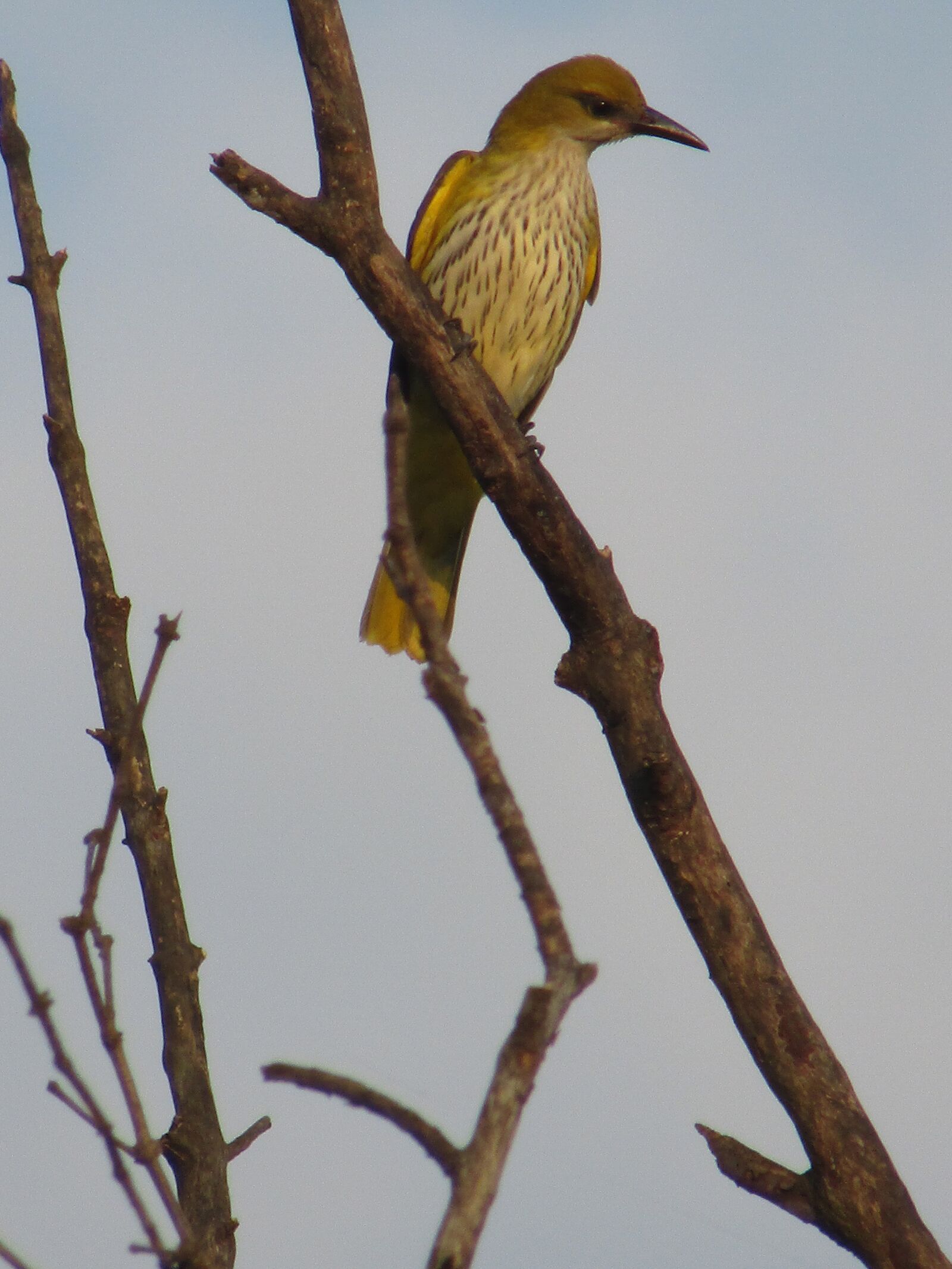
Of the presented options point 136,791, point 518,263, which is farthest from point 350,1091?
point 518,263

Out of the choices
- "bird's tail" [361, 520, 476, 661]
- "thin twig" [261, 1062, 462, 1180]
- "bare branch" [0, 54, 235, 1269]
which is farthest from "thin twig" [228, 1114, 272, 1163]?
"bird's tail" [361, 520, 476, 661]

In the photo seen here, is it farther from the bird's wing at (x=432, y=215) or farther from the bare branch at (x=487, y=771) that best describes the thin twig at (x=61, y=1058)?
the bird's wing at (x=432, y=215)

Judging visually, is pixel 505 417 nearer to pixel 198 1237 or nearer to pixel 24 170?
pixel 24 170

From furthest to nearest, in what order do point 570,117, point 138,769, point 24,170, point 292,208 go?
1. point 570,117
2. point 292,208
3. point 24,170
4. point 138,769

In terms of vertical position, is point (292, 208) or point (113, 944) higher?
point (292, 208)

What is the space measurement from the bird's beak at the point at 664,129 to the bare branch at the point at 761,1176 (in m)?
4.07

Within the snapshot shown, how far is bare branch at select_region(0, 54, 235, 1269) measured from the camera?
2441 millimetres

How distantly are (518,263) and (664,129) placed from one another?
3.58 ft

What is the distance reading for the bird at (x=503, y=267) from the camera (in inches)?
208

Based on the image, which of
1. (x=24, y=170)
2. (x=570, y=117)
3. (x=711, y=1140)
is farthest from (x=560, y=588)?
(x=570, y=117)

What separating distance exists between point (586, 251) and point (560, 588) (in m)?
2.47

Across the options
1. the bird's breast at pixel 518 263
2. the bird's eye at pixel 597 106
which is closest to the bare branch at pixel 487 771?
the bird's breast at pixel 518 263

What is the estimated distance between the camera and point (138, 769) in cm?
272

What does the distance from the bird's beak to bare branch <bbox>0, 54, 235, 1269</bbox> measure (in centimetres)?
337
